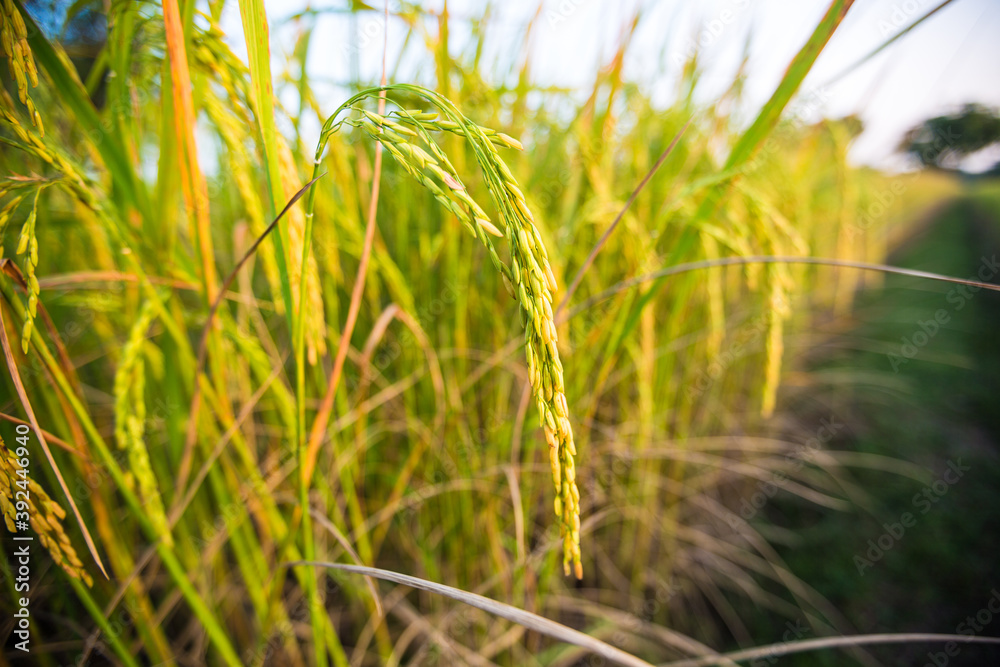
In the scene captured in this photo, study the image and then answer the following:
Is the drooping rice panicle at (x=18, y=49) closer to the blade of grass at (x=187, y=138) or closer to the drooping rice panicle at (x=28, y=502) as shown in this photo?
the blade of grass at (x=187, y=138)

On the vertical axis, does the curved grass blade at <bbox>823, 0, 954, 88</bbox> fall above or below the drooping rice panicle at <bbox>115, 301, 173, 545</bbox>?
above

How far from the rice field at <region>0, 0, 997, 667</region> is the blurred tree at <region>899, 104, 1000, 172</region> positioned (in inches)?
30.0

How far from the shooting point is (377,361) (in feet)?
3.68

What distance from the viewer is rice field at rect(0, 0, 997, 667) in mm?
458

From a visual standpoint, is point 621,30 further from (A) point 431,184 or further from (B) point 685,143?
(A) point 431,184

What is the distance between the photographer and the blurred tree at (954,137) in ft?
6.42

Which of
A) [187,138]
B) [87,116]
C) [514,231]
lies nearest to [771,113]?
[514,231]

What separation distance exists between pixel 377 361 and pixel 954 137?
287 cm

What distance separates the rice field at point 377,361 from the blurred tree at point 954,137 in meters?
0.76

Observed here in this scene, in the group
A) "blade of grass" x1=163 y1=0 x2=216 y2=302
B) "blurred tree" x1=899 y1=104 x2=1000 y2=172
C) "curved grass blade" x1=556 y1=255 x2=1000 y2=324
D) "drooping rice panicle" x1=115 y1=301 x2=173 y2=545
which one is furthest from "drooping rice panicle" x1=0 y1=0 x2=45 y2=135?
"blurred tree" x1=899 y1=104 x2=1000 y2=172

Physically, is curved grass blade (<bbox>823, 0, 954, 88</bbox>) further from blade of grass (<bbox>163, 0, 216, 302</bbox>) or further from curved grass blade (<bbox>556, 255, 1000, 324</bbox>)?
blade of grass (<bbox>163, 0, 216, 302</bbox>)

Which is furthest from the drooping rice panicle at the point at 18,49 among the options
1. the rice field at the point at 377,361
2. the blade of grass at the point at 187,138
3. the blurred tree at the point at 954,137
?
the blurred tree at the point at 954,137

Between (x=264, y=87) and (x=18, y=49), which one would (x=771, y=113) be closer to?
(x=264, y=87)

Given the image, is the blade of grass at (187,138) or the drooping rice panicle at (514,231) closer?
the drooping rice panicle at (514,231)
